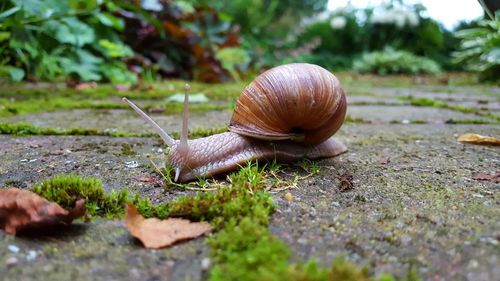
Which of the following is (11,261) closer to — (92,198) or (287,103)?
(92,198)

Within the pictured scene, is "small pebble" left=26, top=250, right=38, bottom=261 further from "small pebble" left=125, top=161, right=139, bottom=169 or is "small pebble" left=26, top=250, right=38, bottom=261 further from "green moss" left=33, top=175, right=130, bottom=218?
"small pebble" left=125, top=161, right=139, bottom=169

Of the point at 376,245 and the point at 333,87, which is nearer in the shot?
the point at 376,245

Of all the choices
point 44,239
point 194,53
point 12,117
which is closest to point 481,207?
point 44,239

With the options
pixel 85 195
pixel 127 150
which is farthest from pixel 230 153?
pixel 85 195

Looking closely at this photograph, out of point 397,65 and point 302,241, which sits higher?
point 302,241

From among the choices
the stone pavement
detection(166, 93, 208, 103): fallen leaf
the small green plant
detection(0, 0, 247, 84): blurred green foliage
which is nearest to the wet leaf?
the stone pavement

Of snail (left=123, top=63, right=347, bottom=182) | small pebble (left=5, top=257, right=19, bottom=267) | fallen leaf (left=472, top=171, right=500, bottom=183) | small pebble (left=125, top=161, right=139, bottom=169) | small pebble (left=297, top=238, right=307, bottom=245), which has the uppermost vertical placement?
snail (left=123, top=63, right=347, bottom=182)

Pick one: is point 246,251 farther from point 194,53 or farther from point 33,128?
point 194,53
